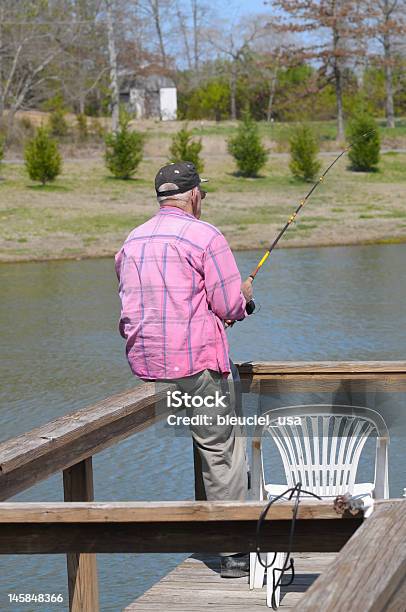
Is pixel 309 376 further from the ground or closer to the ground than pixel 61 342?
further from the ground

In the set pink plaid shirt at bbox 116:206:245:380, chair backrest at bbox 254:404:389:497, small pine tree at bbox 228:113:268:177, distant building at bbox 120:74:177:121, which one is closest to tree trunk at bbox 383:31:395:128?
distant building at bbox 120:74:177:121

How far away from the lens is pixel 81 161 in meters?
33.4

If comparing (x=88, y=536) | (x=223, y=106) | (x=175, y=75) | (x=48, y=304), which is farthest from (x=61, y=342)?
(x=175, y=75)

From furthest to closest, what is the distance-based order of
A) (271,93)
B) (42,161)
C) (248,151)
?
(271,93) < (248,151) < (42,161)

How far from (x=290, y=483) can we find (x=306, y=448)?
0.44 ft

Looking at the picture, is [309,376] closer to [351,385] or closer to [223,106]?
[351,385]

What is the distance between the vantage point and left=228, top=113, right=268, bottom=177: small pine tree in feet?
103

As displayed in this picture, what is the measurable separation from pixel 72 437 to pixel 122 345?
7.69 metres

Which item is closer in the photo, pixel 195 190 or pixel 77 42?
pixel 195 190

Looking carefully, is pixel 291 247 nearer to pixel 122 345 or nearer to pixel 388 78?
pixel 122 345

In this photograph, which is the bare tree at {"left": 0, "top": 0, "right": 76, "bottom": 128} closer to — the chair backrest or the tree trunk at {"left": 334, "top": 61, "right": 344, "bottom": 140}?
the tree trunk at {"left": 334, "top": 61, "right": 344, "bottom": 140}

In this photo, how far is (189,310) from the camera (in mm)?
3682

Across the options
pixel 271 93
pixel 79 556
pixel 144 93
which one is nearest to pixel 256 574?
pixel 79 556

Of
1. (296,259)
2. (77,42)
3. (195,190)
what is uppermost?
(77,42)
